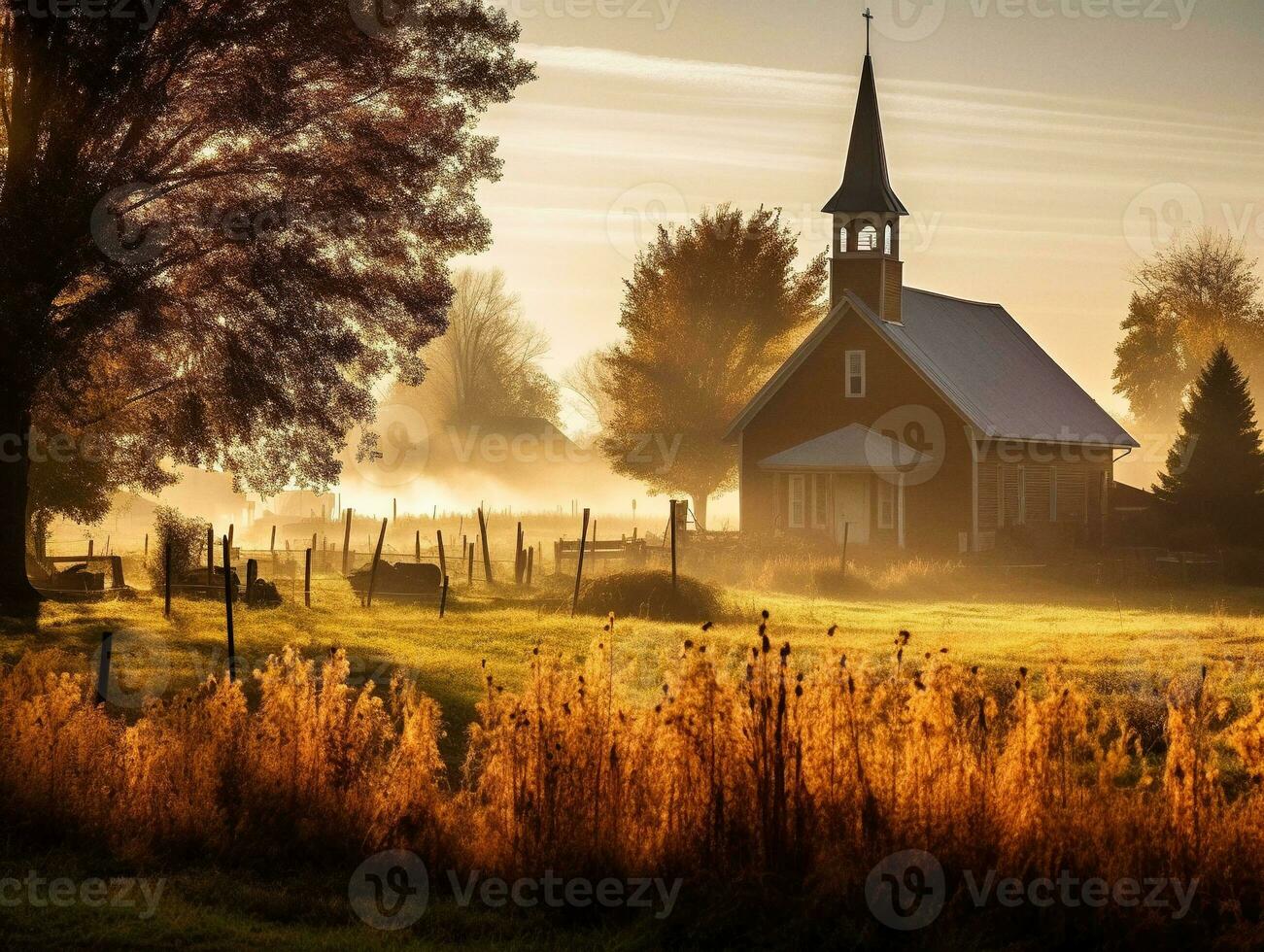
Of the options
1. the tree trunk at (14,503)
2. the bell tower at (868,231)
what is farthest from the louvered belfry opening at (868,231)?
the tree trunk at (14,503)

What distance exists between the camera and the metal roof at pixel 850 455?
41625 mm

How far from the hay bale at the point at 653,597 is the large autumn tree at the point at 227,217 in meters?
6.01

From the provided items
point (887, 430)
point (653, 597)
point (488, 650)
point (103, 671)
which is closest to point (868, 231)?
point (887, 430)

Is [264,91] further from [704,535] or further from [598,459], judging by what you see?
[598,459]

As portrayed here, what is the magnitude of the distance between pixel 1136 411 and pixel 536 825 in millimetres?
85712

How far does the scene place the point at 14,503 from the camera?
26172mm

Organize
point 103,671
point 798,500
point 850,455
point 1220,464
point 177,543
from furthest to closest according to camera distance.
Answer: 1. point 1220,464
2. point 798,500
3. point 850,455
4. point 177,543
5. point 103,671

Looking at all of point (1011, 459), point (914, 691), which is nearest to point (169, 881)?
point (914, 691)

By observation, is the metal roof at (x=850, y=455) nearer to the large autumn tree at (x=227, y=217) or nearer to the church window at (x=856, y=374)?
the church window at (x=856, y=374)

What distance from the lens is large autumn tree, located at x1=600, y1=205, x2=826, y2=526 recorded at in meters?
55.6

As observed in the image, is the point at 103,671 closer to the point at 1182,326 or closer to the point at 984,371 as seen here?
the point at 984,371

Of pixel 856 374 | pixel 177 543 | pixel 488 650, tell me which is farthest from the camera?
pixel 856 374

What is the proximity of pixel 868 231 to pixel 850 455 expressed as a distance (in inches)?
294

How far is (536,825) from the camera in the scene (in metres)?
9.88
